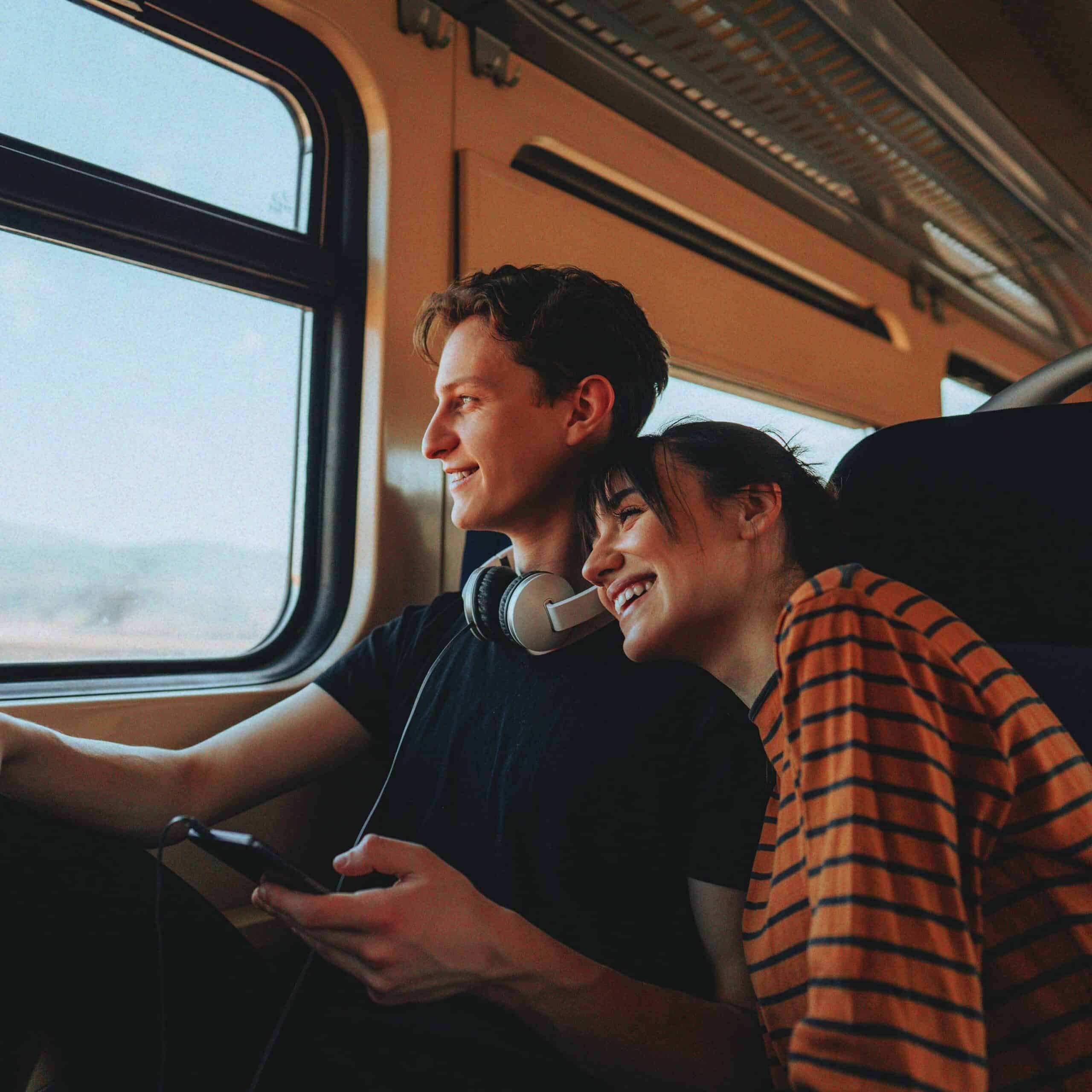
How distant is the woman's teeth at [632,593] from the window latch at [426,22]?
145 cm

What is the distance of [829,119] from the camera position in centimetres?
258

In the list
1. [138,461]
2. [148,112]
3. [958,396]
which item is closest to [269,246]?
[148,112]

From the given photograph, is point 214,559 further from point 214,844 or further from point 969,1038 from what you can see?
point 969,1038

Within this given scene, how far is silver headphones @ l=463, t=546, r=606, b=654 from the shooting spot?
4.10 ft

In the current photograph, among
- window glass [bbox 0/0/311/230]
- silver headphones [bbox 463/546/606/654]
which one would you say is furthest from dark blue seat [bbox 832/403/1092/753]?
window glass [bbox 0/0/311/230]

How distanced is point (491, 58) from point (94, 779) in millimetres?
1751

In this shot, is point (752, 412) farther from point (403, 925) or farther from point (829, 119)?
point (403, 925)

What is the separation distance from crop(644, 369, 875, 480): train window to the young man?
63 cm

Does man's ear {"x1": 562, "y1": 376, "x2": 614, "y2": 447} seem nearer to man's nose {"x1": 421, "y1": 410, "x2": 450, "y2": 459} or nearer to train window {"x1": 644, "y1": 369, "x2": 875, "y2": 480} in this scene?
man's nose {"x1": 421, "y1": 410, "x2": 450, "y2": 459}

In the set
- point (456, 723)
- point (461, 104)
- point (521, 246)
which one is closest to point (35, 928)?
point (456, 723)

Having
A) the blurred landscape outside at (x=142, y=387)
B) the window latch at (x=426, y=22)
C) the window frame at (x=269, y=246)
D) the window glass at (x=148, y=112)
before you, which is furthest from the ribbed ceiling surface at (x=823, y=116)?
the blurred landscape outside at (x=142, y=387)

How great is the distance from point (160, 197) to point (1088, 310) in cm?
441

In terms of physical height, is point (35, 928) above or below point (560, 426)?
below

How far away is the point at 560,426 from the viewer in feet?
4.80
